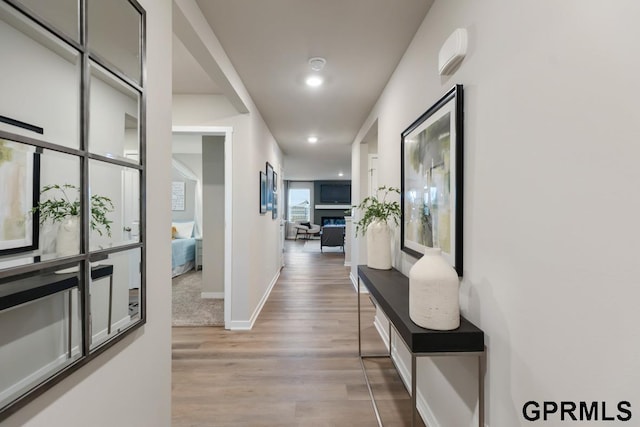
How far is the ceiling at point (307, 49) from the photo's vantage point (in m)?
1.77

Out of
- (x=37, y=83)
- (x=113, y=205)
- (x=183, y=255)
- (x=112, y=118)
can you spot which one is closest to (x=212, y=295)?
(x=183, y=255)

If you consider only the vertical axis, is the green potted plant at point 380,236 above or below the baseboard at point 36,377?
above

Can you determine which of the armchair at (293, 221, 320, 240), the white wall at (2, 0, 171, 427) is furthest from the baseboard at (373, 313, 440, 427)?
the armchair at (293, 221, 320, 240)

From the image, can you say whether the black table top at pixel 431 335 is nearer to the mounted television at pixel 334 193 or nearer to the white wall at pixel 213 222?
the white wall at pixel 213 222

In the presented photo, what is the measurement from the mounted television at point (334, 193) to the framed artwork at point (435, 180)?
10377mm

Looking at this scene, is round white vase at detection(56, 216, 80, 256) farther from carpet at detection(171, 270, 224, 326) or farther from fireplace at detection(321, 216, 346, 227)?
fireplace at detection(321, 216, 346, 227)

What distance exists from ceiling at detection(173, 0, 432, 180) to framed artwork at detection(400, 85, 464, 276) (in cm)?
66

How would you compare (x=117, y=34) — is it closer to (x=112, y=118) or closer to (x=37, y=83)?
(x=112, y=118)

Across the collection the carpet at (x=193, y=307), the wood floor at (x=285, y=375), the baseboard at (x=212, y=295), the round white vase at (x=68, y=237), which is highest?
the round white vase at (x=68, y=237)

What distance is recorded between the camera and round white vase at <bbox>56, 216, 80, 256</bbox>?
0.81 m

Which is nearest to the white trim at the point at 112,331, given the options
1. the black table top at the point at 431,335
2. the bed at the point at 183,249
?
the black table top at the point at 431,335

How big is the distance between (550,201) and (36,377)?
4.74 feet

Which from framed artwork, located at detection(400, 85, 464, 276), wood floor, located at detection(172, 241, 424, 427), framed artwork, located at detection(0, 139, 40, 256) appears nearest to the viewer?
framed artwork, located at detection(0, 139, 40, 256)

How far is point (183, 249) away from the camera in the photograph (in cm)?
552
